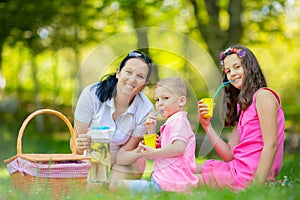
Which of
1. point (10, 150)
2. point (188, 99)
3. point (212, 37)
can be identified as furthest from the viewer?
point (212, 37)

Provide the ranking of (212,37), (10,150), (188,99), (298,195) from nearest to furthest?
1. (298,195)
2. (188,99)
3. (10,150)
4. (212,37)

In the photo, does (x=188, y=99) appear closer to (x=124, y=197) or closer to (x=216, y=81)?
(x=216, y=81)

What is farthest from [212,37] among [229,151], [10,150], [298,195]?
[298,195]

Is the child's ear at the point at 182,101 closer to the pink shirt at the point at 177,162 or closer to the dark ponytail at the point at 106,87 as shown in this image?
the pink shirt at the point at 177,162

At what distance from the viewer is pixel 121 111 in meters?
3.54

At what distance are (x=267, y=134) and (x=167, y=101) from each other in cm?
59

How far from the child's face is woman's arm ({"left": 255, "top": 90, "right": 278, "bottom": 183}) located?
0.48m

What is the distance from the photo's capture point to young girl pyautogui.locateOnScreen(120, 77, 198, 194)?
3090 mm

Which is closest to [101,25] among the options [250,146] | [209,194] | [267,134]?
[250,146]

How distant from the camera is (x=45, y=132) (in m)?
10.4

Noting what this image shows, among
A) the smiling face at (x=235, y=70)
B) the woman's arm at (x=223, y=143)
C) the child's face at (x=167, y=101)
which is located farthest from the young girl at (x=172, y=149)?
the smiling face at (x=235, y=70)

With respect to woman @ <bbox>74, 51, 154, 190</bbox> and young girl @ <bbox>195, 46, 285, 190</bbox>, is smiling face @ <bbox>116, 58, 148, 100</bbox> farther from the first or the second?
young girl @ <bbox>195, 46, 285, 190</bbox>

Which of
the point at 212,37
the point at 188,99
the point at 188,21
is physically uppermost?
the point at 188,21

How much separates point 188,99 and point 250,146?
46 centimetres
